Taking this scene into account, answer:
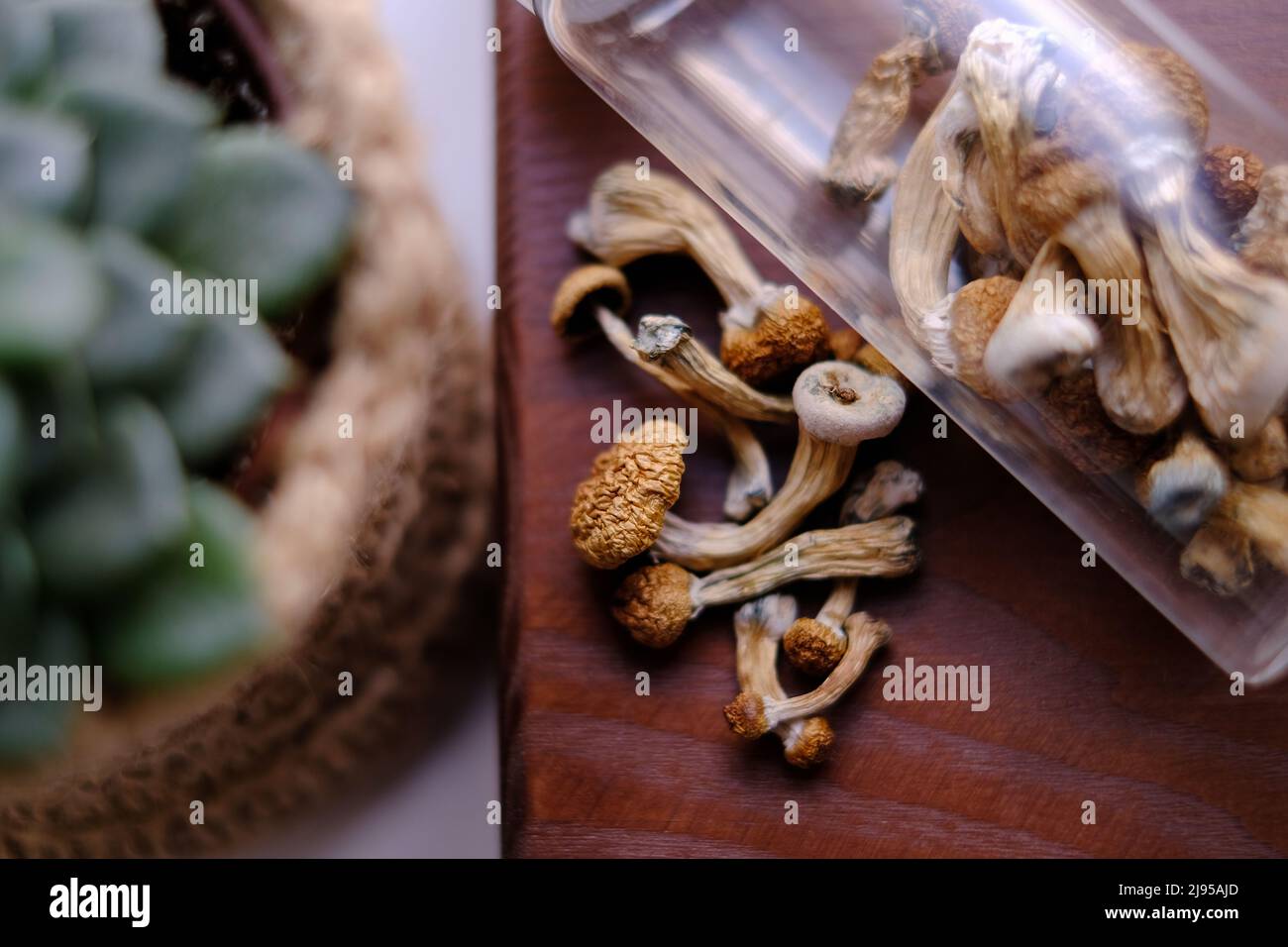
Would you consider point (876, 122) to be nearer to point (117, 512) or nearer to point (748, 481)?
point (748, 481)

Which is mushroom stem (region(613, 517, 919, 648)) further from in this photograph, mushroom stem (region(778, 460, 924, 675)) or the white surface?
the white surface

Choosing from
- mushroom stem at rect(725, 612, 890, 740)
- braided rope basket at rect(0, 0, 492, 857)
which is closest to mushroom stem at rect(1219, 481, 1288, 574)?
mushroom stem at rect(725, 612, 890, 740)

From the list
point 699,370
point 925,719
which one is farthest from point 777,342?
point 925,719

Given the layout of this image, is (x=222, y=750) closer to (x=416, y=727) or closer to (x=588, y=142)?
(x=416, y=727)

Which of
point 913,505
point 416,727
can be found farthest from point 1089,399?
point 416,727

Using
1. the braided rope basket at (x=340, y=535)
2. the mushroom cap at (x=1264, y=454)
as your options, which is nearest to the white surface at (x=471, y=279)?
the braided rope basket at (x=340, y=535)

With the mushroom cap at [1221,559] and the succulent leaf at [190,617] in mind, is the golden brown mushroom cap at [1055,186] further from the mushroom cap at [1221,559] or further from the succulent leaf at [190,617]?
the succulent leaf at [190,617]
